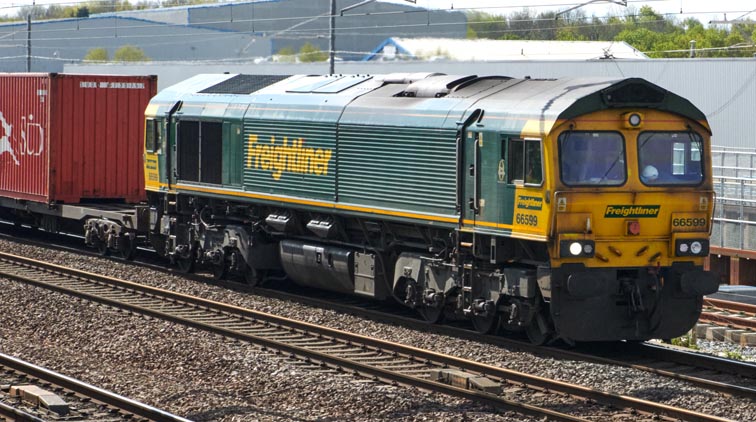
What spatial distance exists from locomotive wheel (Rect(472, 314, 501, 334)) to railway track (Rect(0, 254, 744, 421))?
1.47 meters

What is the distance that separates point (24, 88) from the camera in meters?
25.9

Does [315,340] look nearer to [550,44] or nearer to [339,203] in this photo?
[339,203]

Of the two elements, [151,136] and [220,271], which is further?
[151,136]

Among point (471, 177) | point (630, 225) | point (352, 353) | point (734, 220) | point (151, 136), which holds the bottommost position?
point (352, 353)

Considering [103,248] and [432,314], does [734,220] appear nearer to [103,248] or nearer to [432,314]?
[432,314]

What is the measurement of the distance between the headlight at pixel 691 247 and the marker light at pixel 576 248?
132 centimetres

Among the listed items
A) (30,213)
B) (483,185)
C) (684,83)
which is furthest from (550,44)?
(483,185)

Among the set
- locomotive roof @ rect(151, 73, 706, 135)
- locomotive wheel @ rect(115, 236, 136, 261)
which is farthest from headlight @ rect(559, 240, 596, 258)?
locomotive wheel @ rect(115, 236, 136, 261)

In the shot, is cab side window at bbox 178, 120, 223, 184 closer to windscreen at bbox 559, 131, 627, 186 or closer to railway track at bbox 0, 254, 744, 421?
railway track at bbox 0, 254, 744, 421

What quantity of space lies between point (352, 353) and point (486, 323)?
1.90 meters

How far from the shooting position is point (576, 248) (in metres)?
13.7

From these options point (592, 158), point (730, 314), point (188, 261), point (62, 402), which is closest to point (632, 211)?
point (592, 158)

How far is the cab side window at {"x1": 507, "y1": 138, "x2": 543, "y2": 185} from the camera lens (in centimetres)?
1393

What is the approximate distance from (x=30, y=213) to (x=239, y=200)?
31.5ft
